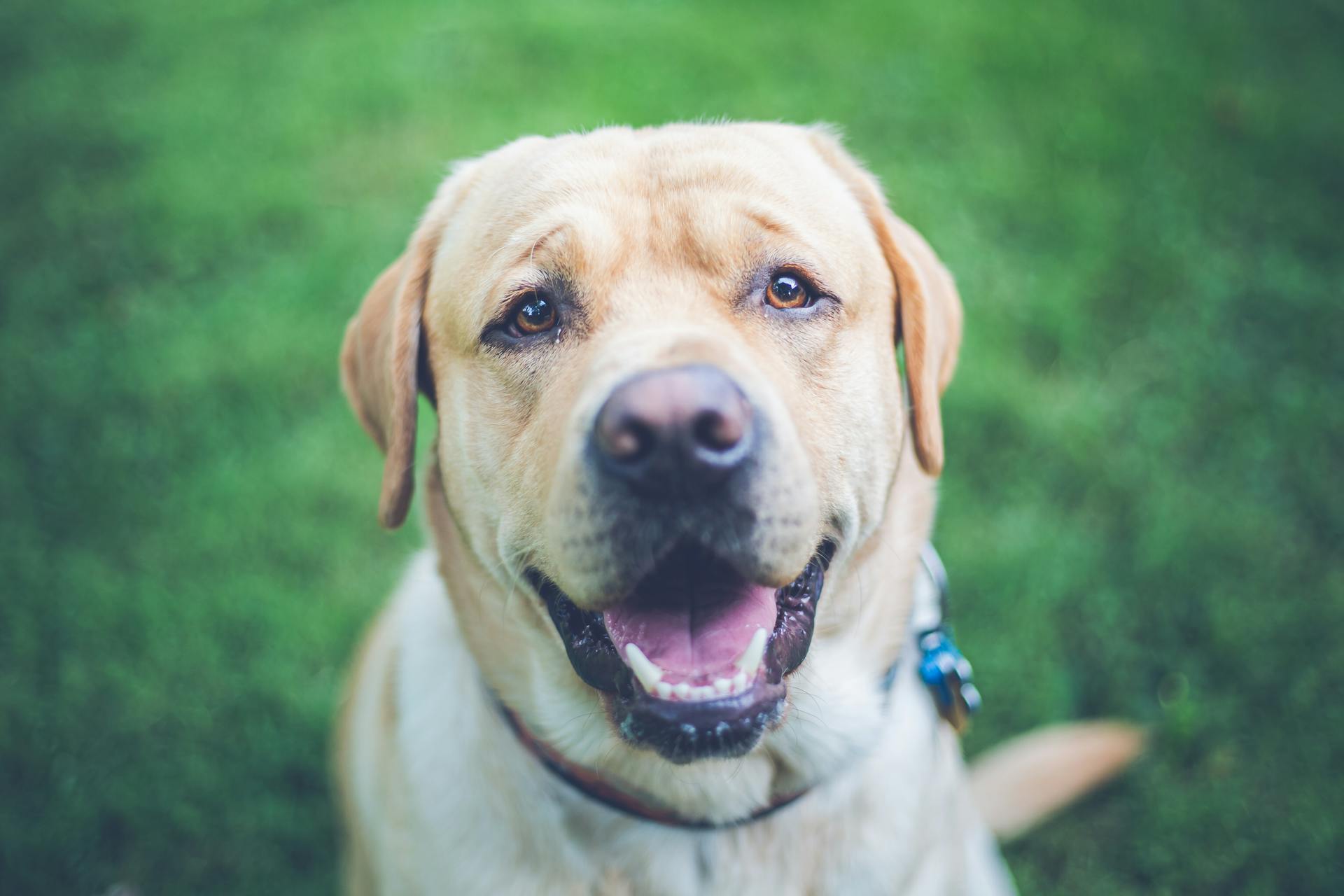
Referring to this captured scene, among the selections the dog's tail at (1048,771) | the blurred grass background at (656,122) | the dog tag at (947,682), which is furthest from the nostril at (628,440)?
the blurred grass background at (656,122)

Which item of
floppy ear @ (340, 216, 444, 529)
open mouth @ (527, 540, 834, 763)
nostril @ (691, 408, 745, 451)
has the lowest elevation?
open mouth @ (527, 540, 834, 763)

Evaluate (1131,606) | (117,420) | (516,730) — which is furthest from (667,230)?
(117,420)

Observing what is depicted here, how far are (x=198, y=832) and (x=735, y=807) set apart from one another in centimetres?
237

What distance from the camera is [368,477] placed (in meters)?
4.54

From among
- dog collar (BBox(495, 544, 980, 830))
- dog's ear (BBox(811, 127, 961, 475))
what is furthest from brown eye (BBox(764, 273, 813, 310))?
dog collar (BBox(495, 544, 980, 830))

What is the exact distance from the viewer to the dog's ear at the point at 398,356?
97.0 inches

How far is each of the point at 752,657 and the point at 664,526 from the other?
0.38 meters

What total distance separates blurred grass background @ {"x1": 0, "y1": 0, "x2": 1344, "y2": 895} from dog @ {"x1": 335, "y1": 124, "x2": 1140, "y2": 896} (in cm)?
133

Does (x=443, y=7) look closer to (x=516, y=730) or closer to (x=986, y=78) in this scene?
(x=986, y=78)

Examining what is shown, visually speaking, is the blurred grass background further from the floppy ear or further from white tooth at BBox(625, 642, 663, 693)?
white tooth at BBox(625, 642, 663, 693)

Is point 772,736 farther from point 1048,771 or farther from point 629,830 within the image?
point 1048,771

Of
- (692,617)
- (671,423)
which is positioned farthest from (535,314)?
(692,617)

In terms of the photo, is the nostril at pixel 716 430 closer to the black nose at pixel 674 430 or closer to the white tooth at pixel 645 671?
the black nose at pixel 674 430

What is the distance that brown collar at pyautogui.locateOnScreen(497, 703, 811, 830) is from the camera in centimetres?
225
